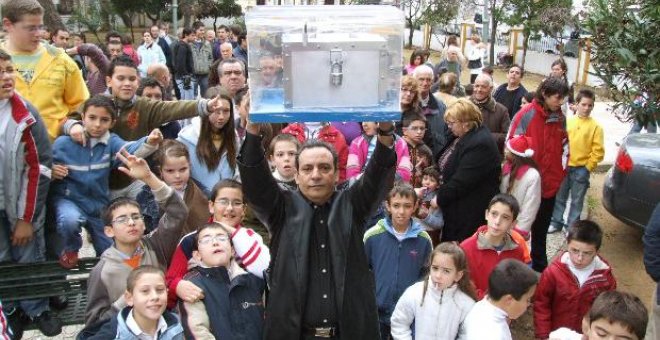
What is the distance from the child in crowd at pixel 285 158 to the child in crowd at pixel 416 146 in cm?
118

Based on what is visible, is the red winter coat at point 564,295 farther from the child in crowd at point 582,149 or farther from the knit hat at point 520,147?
the child in crowd at point 582,149

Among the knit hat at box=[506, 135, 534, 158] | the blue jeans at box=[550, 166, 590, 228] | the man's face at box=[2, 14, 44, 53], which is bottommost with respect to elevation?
the blue jeans at box=[550, 166, 590, 228]

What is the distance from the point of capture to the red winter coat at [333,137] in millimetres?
5172

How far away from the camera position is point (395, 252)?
4.16 m

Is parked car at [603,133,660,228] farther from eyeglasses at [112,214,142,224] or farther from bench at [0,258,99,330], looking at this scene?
bench at [0,258,99,330]

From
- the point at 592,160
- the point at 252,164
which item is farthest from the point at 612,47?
the point at 592,160

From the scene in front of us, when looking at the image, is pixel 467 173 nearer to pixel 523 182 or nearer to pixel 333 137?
pixel 523 182

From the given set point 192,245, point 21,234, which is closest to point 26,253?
point 21,234

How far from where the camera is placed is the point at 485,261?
4.32 metres

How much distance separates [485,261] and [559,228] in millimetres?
3245

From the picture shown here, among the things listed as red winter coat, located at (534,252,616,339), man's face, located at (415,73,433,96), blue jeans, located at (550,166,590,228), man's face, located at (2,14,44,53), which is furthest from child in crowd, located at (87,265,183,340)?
blue jeans, located at (550,166,590,228)

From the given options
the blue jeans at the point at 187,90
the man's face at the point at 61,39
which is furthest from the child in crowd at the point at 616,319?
the blue jeans at the point at 187,90

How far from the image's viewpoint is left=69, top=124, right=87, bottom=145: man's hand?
4.20m

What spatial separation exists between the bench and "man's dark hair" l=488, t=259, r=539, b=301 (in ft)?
7.95
